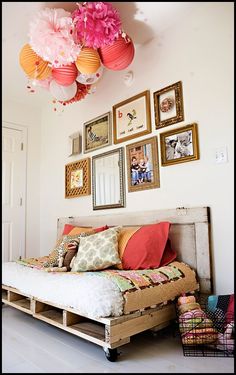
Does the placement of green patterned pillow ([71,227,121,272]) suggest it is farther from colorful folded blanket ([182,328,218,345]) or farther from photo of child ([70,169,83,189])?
photo of child ([70,169,83,189])

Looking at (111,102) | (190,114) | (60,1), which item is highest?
(60,1)

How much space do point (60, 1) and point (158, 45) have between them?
912mm

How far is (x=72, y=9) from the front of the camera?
1656 millimetres

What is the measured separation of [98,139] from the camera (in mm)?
2703

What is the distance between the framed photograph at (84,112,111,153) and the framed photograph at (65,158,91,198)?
0.54 feet

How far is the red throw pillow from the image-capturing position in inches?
69.2

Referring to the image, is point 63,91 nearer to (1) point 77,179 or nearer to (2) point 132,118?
(2) point 132,118

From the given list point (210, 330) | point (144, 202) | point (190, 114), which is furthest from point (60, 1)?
point (210, 330)

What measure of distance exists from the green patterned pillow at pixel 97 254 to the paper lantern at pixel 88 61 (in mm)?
1100

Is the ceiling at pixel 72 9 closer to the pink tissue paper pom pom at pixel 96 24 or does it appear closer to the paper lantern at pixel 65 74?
the pink tissue paper pom pom at pixel 96 24

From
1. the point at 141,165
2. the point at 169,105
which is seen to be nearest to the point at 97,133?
the point at 141,165

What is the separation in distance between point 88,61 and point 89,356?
5.49ft

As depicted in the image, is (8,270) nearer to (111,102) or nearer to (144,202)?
(144,202)

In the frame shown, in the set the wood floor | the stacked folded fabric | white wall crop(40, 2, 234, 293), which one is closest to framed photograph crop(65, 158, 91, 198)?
white wall crop(40, 2, 234, 293)
